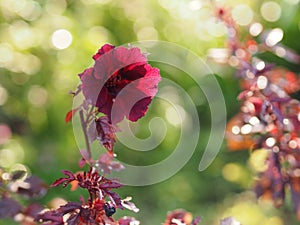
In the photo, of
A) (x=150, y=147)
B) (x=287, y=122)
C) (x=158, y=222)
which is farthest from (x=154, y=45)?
(x=287, y=122)

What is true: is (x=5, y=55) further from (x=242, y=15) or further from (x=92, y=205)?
(x=92, y=205)

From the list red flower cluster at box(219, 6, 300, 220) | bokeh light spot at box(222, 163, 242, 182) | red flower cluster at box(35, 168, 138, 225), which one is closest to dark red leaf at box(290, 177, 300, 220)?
red flower cluster at box(219, 6, 300, 220)

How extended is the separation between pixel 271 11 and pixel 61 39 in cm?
102

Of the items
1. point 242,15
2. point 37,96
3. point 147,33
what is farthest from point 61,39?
point 242,15

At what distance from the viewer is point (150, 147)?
2.59 meters

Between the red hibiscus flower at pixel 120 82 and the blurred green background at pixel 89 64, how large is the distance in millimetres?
1443

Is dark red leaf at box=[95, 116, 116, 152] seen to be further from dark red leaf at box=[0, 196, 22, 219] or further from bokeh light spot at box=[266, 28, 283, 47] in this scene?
bokeh light spot at box=[266, 28, 283, 47]

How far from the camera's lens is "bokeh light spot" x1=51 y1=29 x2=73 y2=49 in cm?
263

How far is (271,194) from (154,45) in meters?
1.30

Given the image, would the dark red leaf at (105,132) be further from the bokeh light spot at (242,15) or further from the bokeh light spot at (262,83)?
the bokeh light spot at (242,15)

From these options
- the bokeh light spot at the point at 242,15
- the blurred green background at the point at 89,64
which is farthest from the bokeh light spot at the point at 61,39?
the bokeh light spot at the point at 242,15


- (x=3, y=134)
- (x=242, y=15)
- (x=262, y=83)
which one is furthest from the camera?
(x=242, y=15)

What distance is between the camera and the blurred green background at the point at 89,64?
2.48m

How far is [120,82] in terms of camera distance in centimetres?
97
